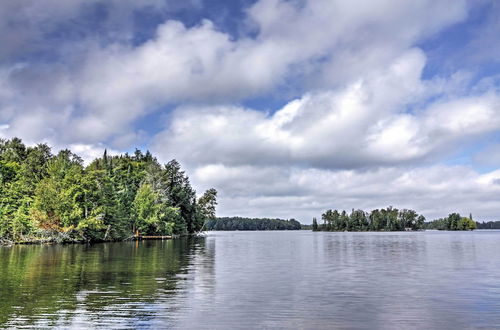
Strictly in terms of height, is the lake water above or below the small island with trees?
below

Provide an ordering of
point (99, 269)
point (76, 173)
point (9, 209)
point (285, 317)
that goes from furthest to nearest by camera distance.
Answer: point (76, 173)
point (9, 209)
point (99, 269)
point (285, 317)

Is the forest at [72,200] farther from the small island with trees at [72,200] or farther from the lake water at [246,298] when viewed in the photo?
the lake water at [246,298]

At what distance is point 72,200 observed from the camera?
3273 inches

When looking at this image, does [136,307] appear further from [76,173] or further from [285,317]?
[76,173]

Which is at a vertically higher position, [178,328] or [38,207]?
[38,207]

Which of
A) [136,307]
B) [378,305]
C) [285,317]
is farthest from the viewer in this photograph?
[378,305]

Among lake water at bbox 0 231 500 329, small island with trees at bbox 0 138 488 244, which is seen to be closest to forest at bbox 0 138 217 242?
small island with trees at bbox 0 138 488 244

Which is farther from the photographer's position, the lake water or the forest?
the forest

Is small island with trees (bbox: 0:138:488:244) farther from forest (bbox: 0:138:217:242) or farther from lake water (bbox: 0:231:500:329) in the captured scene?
lake water (bbox: 0:231:500:329)

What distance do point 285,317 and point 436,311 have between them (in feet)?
24.9

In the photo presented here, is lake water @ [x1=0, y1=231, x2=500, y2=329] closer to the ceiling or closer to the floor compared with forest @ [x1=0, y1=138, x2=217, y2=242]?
closer to the floor

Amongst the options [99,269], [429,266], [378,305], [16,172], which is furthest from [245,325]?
[16,172]

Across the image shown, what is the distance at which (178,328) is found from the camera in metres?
16.4

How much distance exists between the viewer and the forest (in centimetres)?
8031
